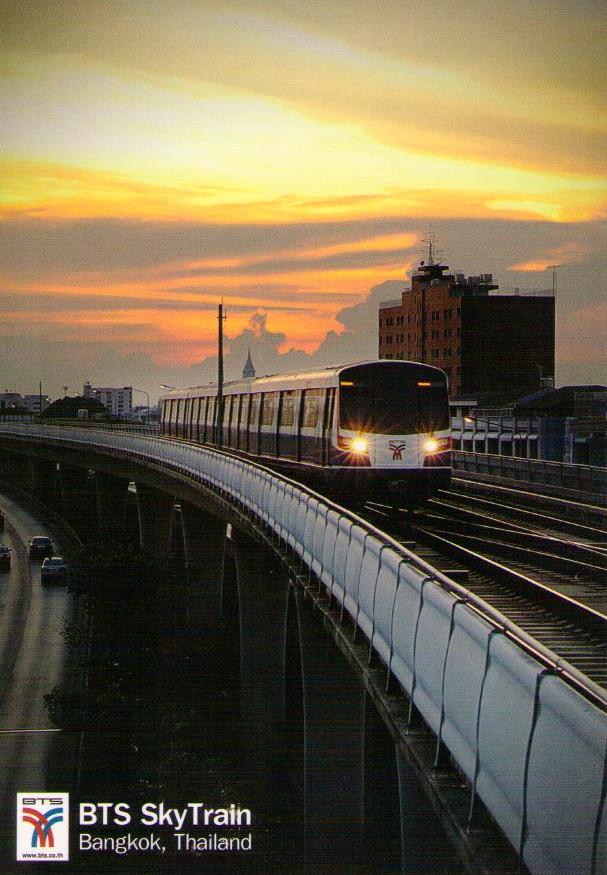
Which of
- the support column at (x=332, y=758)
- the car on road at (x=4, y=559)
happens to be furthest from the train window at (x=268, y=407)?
the car on road at (x=4, y=559)

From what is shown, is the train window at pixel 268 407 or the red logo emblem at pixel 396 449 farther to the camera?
the train window at pixel 268 407

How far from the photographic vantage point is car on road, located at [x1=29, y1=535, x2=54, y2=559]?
250 feet

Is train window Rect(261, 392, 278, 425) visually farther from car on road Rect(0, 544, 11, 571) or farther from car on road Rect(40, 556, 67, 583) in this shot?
car on road Rect(0, 544, 11, 571)

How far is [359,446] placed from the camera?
27188 mm

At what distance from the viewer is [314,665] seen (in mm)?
21766

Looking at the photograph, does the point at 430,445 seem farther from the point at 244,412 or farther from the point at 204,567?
the point at 204,567

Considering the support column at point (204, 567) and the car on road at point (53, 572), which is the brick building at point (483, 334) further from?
the support column at point (204, 567)

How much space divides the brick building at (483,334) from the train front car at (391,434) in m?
110

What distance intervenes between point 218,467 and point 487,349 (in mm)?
110152

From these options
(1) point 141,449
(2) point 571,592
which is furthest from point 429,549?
(1) point 141,449

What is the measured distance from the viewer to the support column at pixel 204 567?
53.5 metres

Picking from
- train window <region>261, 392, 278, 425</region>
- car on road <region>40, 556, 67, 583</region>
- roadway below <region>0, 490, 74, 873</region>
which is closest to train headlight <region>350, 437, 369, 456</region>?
train window <region>261, 392, 278, 425</region>

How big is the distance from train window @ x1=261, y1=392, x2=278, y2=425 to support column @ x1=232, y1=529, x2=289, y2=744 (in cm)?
373

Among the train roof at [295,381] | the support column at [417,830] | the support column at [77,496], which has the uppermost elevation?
the train roof at [295,381]
